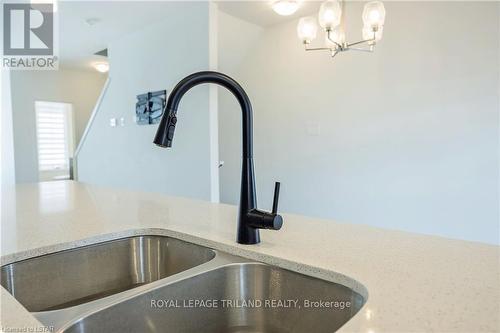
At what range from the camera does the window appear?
19.3 feet

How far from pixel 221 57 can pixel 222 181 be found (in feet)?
5.29

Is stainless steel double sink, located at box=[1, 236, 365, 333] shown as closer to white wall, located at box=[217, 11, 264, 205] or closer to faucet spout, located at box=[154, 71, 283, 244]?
faucet spout, located at box=[154, 71, 283, 244]

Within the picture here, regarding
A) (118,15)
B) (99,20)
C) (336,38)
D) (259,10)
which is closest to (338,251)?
(336,38)

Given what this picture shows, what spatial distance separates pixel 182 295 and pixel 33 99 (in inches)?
248

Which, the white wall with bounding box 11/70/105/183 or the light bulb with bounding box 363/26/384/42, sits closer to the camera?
the light bulb with bounding box 363/26/384/42

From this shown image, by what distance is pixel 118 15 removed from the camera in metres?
3.67

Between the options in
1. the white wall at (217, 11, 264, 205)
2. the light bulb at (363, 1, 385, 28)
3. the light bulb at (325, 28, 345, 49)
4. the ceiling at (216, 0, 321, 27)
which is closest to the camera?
the light bulb at (363, 1, 385, 28)

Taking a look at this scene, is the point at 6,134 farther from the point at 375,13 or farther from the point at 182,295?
the point at 182,295

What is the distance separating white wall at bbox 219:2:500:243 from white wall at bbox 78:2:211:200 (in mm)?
863

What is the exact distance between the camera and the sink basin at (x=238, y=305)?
60 centimetres

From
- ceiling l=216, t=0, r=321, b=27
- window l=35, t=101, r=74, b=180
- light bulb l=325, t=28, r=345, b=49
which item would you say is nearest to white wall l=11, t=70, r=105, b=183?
window l=35, t=101, r=74, b=180

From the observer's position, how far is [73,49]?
4988 millimetres

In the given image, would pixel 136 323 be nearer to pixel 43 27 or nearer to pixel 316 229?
pixel 316 229

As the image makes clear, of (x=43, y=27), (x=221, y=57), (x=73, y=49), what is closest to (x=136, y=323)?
(x=221, y=57)
